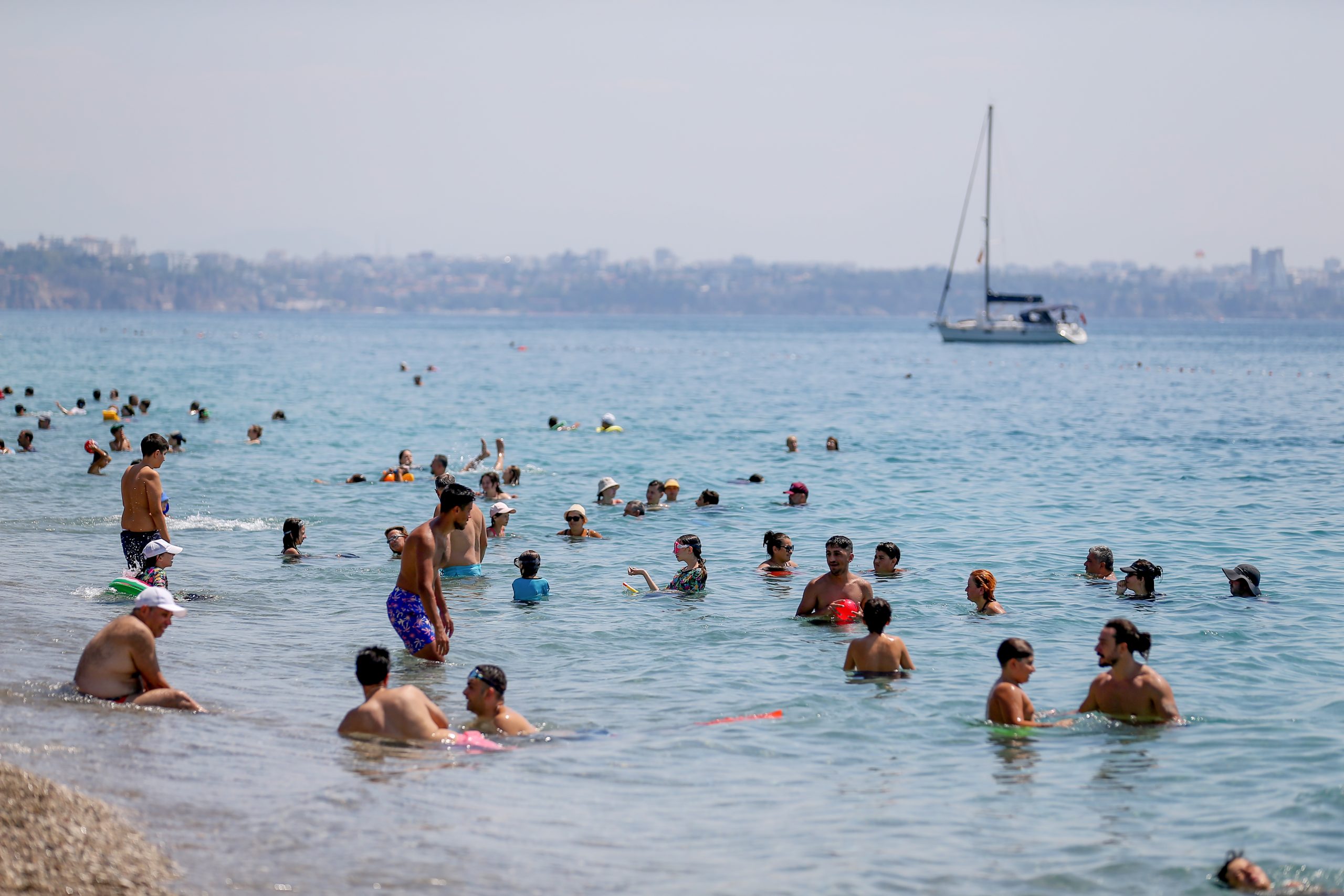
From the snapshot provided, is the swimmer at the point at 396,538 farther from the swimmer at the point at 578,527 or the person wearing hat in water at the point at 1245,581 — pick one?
the person wearing hat in water at the point at 1245,581

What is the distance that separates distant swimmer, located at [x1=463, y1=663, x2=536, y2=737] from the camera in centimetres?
1011

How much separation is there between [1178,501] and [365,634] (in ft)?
58.4

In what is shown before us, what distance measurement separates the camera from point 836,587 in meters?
14.2

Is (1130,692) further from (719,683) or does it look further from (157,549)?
(157,549)

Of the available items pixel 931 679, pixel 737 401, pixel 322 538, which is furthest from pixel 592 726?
pixel 737 401

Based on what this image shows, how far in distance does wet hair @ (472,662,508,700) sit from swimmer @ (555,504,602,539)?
919 centimetres

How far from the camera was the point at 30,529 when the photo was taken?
2030cm

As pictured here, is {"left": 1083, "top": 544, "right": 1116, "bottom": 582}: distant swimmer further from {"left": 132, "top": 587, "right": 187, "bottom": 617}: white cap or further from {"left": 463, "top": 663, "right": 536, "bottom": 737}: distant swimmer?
{"left": 132, "top": 587, "right": 187, "bottom": 617}: white cap

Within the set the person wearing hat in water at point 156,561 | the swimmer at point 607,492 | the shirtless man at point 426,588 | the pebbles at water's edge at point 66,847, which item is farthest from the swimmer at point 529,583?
the swimmer at point 607,492

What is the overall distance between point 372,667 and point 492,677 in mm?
951

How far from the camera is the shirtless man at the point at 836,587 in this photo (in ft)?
45.9

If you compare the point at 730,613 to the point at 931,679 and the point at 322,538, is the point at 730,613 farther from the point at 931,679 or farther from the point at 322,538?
the point at 322,538

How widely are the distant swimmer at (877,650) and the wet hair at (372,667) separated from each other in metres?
4.58

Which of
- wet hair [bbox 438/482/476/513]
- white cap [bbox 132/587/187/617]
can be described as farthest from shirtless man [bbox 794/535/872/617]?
white cap [bbox 132/587/187/617]
